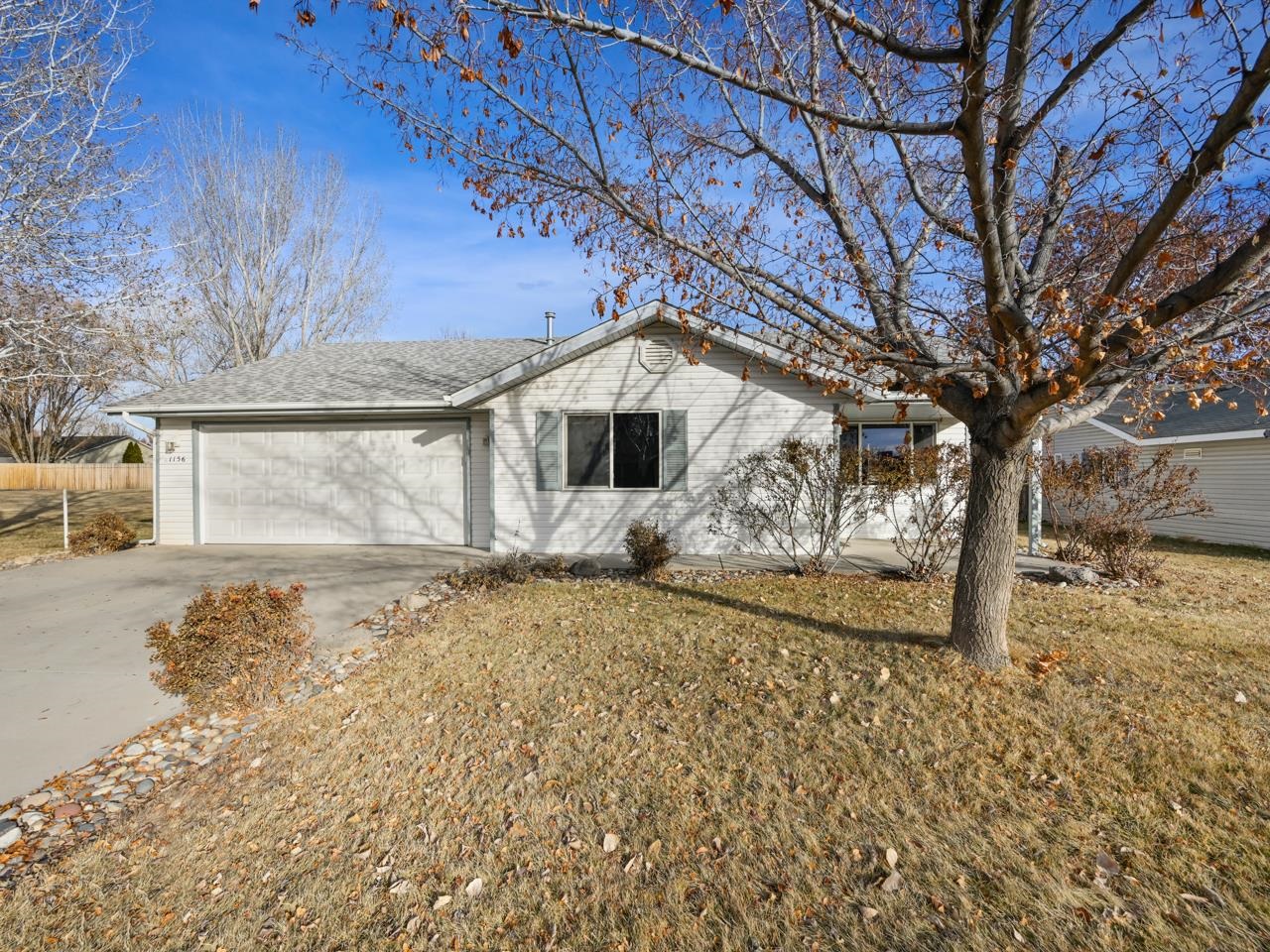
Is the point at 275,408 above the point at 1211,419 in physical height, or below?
below

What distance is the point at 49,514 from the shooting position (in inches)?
667

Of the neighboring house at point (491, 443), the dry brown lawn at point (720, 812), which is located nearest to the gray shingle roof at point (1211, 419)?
the neighboring house at point (491, 443)

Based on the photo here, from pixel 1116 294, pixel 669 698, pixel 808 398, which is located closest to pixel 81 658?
pixel 669 698

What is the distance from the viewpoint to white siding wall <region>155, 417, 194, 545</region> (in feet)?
35.5

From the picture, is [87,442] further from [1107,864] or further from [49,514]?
[1107,864]

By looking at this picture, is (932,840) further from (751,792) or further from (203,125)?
(203,125)

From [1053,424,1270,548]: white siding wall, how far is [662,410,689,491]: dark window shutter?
1047 cm

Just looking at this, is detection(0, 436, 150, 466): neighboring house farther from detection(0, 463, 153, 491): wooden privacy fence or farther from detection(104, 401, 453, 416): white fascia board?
detection(104, 401, 453, 416): white fascia board

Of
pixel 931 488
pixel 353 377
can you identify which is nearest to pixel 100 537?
pixel 353 377

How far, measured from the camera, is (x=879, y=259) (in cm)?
563

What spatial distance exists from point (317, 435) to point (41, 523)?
405 inches

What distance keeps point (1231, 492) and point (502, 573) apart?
48.8 feet

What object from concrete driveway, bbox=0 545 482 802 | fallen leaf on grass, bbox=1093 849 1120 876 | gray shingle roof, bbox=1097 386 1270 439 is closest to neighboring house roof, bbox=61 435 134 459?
concrete driveway, bbox=0 545 482 802

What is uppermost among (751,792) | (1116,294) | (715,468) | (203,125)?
(203,125)
